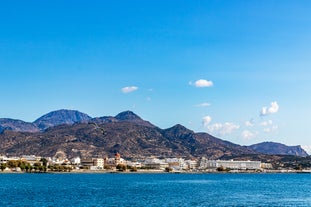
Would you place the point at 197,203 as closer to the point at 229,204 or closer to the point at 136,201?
the point at 229,204

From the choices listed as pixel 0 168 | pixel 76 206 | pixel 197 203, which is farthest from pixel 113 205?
pixel 0 168

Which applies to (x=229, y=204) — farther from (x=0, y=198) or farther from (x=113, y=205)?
(x=0, y=198)

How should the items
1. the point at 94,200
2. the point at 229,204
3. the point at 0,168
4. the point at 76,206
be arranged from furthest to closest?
1. the point at 0,168
2. the point at 94,200
3. the point at 229,204
4. the point at 76,206

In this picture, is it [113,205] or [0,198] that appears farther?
[0,198]

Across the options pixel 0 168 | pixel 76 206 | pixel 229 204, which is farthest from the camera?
pixel 0 168

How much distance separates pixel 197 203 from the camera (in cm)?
6488

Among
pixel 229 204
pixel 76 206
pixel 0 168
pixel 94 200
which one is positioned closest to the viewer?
pixel 76 206

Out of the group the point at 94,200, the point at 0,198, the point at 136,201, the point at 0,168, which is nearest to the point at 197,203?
the point at 136,201

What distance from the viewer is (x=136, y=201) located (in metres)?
67.4

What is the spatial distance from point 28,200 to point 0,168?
5342 inches

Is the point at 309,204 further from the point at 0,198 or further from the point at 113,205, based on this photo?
the point at 0,198

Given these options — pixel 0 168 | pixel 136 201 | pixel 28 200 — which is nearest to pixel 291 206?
pixel 136 201

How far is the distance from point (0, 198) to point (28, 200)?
5651 mm

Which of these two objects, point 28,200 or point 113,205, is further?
point 28,200
